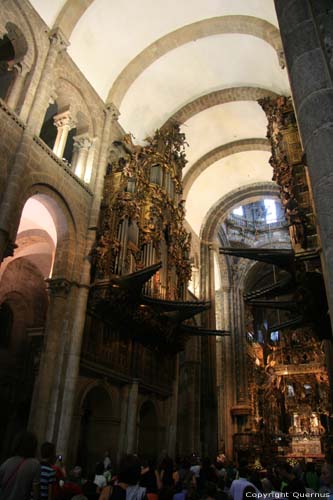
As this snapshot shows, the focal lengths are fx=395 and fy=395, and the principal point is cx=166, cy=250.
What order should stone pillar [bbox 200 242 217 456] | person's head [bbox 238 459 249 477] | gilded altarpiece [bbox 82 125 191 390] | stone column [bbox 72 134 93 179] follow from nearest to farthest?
person's head [bbox 238 459 249 477] → gilded altarpiece [bbox 82 125 191 390] → stone column [bbox 72 134 93 179] → stone pillar [bbox 200 242 217 456]

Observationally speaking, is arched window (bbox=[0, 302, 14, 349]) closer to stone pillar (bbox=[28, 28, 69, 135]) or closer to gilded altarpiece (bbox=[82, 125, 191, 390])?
gilded altarpiece (bbox=[82, 125, 191, 390])

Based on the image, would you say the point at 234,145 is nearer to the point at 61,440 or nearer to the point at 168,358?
the point at 168,358

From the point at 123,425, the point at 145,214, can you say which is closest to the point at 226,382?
the point at 123,425

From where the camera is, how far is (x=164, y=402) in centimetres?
1555

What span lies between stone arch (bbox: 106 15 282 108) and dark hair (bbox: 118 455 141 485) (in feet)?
46.0

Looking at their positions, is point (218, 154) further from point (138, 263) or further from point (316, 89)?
point (316, 89)

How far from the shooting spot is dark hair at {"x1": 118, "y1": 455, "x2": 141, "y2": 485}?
3.38 meters

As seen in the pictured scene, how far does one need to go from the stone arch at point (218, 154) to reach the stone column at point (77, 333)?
7.33 meters

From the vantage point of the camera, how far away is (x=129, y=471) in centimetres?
339

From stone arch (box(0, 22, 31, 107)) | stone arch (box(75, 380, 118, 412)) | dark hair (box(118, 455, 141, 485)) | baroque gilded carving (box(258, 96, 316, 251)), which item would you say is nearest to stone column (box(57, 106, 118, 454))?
stone arch (box(75, 380, 118, 412))

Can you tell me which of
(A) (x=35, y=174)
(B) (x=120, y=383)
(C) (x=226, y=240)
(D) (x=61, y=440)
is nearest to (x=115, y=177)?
(A) (x=35, y=174)

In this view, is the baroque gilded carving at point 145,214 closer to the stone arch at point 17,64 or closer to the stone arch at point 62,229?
the stone arch at point 62,229

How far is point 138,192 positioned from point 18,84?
5107 millimetres

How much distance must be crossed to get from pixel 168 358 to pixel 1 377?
21.0 ft
